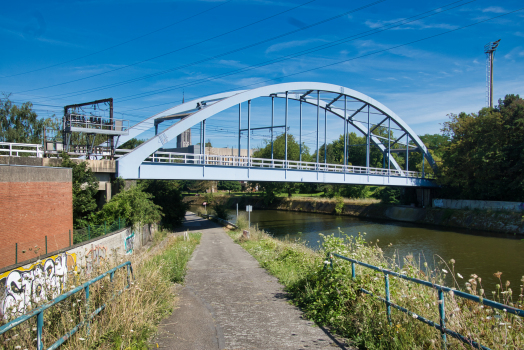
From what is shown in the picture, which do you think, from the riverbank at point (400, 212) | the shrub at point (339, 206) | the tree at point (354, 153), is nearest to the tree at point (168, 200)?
the riverbank at point (400, 212)

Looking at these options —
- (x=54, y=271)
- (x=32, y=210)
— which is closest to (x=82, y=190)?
(x=32, y=210)

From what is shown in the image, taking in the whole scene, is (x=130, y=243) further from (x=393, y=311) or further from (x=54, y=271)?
(x=393, y=311)

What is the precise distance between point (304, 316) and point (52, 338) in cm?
394

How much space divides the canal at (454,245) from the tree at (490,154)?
6.17 m

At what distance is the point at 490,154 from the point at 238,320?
118 feet

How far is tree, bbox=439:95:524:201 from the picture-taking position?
107 ft

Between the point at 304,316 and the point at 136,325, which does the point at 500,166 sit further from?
the point at 136,325

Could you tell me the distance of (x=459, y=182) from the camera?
129 feet

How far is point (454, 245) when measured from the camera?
26.2 m

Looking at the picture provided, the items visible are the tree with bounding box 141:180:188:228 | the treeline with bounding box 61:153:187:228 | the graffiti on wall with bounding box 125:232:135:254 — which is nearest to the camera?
the graffiti on wall with bounding box 125:232:135:254

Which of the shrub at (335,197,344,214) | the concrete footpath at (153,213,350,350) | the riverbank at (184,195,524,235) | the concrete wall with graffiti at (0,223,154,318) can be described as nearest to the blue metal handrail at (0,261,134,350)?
the concrete wall with graffiti at (0,223,154,318)

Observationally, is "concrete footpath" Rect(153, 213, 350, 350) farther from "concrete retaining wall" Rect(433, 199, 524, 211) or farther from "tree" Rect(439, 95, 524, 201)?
"concrete retaining wall" Rect(433, 199, 524, 211)

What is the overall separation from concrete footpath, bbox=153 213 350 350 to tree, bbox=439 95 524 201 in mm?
32734

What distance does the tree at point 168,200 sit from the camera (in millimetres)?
29328
